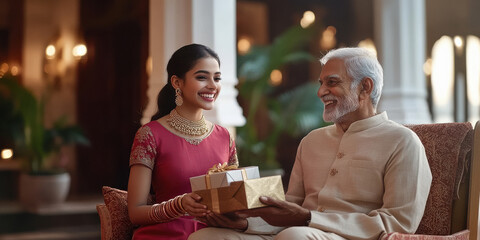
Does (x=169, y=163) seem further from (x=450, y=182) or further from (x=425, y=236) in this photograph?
(x=450, y=182)

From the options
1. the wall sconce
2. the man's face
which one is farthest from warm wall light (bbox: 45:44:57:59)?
the man's face

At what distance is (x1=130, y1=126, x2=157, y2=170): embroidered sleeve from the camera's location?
99.2 inches

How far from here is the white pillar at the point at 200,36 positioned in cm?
433

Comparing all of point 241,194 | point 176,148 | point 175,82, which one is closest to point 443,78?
point 175,82

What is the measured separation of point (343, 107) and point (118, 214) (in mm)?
1077

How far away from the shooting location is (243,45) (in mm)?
10039

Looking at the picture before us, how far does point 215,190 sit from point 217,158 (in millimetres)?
539

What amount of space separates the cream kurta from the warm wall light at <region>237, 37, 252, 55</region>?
743 centimetres

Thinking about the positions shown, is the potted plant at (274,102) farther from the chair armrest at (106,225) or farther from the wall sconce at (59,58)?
the chair armrest at (106,225)

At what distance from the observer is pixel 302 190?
2682mm

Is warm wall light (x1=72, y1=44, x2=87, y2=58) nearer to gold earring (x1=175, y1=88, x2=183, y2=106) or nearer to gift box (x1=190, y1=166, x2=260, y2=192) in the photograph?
gold earring (x1=175, y1=88, x2=183, y2=106)

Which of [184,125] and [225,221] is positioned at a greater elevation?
[184,125]

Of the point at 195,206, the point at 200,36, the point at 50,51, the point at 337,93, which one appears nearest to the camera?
the point at 195,206

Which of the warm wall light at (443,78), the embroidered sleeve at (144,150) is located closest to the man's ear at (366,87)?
the embroidered sleeve at (144,150)
